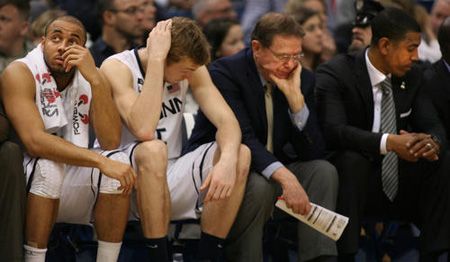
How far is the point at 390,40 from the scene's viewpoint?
6.48m

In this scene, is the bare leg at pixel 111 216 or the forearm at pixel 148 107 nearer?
the bare leg at pixel 111 216

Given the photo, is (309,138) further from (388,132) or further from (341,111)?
(388,132)

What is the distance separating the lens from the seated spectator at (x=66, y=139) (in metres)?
5.36

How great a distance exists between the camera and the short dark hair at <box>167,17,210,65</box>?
5.73 metres

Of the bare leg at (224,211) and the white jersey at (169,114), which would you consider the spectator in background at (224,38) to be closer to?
the white jersey at (169,114)

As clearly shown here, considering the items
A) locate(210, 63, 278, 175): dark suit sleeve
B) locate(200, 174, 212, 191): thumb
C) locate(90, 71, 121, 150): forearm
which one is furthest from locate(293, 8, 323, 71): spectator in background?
locate(90, 71, 121, 150): forearm

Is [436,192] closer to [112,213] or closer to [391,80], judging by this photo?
[391,80]

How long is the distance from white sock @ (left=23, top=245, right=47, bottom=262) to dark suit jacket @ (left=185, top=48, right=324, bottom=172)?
1.21m

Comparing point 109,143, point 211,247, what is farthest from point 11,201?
point 211,247

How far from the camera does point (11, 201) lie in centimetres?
529

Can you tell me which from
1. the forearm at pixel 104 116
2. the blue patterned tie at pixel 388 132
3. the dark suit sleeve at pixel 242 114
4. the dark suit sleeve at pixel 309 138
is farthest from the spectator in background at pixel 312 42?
the forearm at pixel 104 116

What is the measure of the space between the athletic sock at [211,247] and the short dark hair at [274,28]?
1184 millimetres

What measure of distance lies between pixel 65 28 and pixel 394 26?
2037 mm

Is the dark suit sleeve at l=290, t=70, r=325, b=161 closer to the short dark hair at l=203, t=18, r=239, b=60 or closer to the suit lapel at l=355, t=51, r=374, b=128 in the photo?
the suit lapel at l=355, t=51, r=374, b=128
